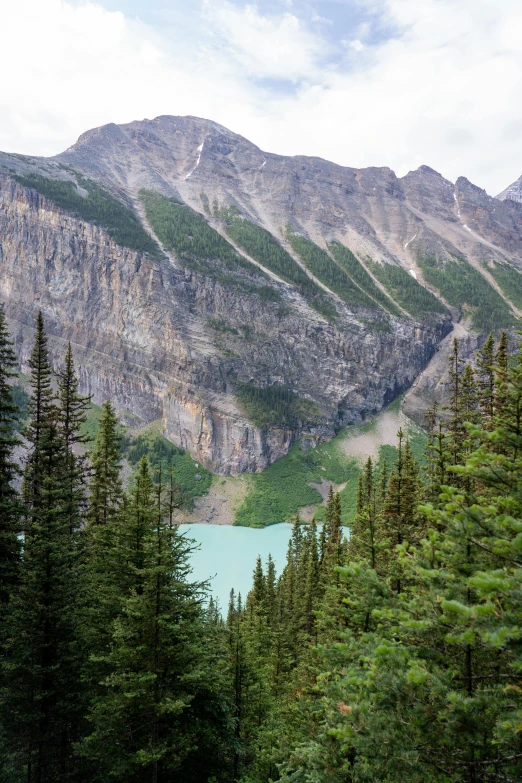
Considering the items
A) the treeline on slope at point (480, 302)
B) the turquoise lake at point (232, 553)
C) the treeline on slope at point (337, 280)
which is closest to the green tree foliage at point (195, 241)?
the treeline on slope at point (337, 280)

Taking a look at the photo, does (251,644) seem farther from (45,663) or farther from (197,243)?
(197,243)

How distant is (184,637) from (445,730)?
805 cm

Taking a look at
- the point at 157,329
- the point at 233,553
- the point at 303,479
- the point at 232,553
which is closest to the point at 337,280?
the point at 157,329

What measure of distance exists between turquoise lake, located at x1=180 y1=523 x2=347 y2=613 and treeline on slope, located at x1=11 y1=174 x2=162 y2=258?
104 m

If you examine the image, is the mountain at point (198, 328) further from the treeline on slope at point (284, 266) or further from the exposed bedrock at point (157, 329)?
the treeline on slope at point (284, 266)

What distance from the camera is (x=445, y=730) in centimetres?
562

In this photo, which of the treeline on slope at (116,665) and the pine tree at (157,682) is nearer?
the pine tree at (157,682)

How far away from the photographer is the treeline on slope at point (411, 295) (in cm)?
18350

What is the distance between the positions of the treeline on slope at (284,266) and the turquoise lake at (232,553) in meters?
90.2

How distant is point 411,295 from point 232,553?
460 ft

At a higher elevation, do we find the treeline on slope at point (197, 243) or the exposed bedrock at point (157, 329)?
the treeline on slope at point (197, 243)

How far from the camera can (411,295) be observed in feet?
620

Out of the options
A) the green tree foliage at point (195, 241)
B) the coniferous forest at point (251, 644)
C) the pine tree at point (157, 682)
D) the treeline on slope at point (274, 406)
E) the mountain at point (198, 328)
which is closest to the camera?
the coniferous forest at point (251, 644)

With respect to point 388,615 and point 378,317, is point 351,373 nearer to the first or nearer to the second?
point 378,317
